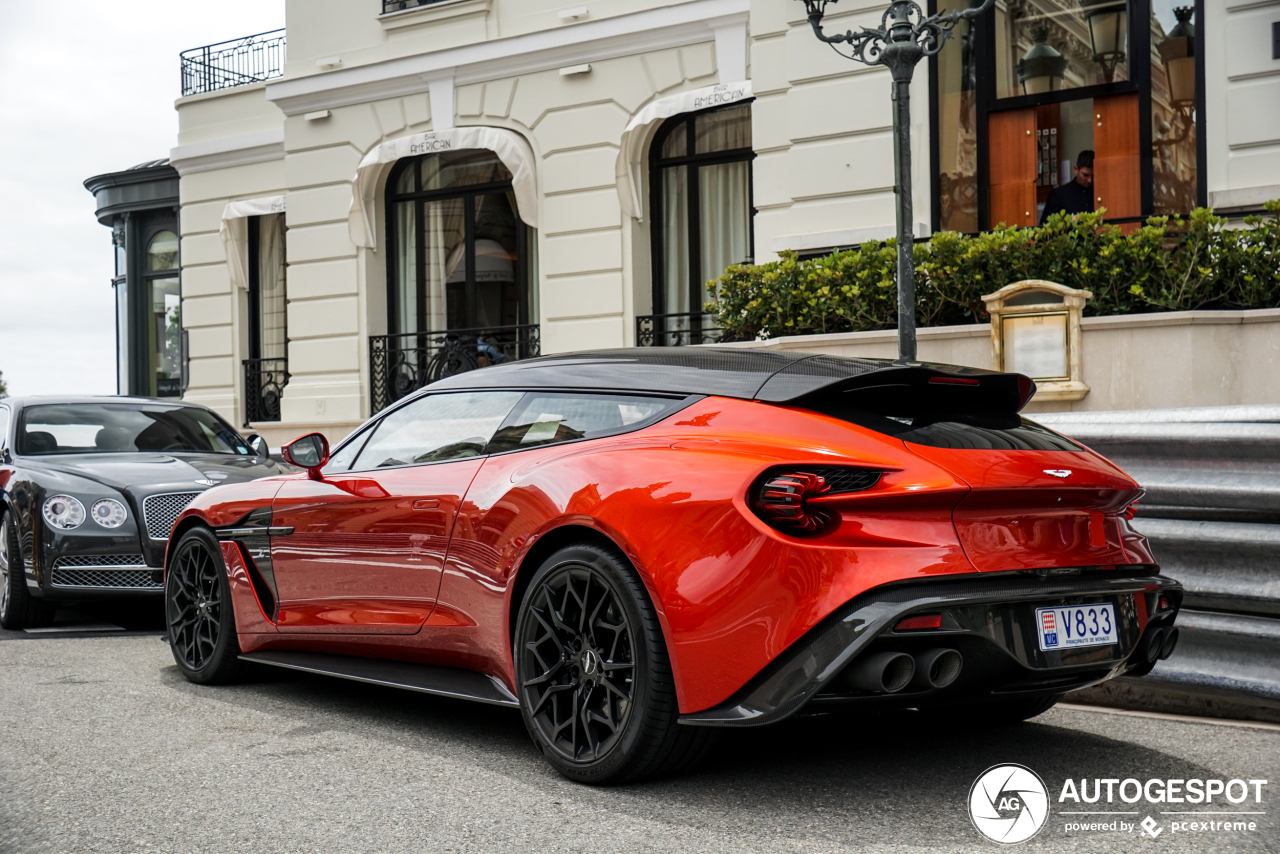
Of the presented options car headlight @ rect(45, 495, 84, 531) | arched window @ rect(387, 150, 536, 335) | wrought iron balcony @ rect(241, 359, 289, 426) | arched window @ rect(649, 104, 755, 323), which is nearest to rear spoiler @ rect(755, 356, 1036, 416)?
car headlight @ rect(45, 495, 84, 531)

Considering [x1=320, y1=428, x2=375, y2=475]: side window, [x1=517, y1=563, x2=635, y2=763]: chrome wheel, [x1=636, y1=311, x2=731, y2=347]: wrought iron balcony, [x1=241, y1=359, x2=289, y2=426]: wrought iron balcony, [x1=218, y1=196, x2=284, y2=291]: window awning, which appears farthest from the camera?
[x1=241, y1=359, x2=289, y2=426]: wrought iron balcony

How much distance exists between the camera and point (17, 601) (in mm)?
8125

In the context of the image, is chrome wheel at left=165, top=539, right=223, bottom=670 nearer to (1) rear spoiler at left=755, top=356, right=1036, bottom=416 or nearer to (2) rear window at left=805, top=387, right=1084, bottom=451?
(1) rear spoiler at left=755, top=356, right=1036, bottom=416

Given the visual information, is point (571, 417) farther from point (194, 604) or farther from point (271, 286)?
point (271, 286)

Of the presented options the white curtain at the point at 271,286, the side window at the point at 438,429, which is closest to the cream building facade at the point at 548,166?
the white curtain at the point at 271,286

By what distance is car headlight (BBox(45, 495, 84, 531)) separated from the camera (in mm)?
7902

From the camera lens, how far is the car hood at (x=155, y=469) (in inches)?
320

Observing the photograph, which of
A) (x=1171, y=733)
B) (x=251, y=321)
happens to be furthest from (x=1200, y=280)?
(x=251, y=321)

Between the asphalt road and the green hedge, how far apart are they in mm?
5414

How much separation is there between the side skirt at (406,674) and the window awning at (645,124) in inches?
388

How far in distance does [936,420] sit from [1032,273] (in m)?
6.60

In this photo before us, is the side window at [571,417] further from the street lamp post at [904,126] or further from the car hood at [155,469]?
the street lamp post at [904,126]

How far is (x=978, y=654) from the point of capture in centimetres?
360

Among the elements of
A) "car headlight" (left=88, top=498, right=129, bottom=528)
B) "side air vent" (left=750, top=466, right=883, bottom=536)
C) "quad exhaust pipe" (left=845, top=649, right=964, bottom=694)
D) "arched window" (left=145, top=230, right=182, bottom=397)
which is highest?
"arched window" (left=145, top=230, right=182, bottom=397)
